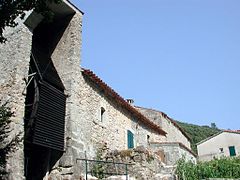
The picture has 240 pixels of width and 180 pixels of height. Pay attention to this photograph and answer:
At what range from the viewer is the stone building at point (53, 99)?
34.2 ft

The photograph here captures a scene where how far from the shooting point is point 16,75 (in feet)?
34.3

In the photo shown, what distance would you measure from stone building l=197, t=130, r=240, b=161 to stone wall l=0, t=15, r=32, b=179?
22755 mm

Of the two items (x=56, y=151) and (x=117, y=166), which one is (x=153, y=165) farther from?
(x=56, y=151)

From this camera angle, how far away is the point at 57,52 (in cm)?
1334

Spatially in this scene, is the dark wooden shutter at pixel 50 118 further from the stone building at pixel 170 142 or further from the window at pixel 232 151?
the window at pixel 232 151

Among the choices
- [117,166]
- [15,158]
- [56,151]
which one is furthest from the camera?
[117,166]

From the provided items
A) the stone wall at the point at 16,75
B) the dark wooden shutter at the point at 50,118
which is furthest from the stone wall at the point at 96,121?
the stone wall at the point at 16,75

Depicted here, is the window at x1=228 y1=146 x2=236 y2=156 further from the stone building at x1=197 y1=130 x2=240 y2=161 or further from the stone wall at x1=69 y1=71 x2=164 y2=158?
the stone wall at x1=69 y1=71 x2=164 y2=158

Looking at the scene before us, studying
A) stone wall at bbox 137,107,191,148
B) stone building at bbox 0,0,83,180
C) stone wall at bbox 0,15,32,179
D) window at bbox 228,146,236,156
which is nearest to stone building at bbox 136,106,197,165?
stone wall at bbox 137,107,191,148

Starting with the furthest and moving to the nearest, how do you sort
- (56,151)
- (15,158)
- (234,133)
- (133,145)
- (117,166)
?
(234,133), (133,145), (117,166), (56,151), (15,158)

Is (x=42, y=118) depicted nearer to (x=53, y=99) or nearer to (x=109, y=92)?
(x=53, y=99)

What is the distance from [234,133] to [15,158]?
2438cm

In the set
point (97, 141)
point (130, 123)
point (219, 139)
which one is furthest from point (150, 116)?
point (97, 141)

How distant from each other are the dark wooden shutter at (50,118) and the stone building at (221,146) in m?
21.0
